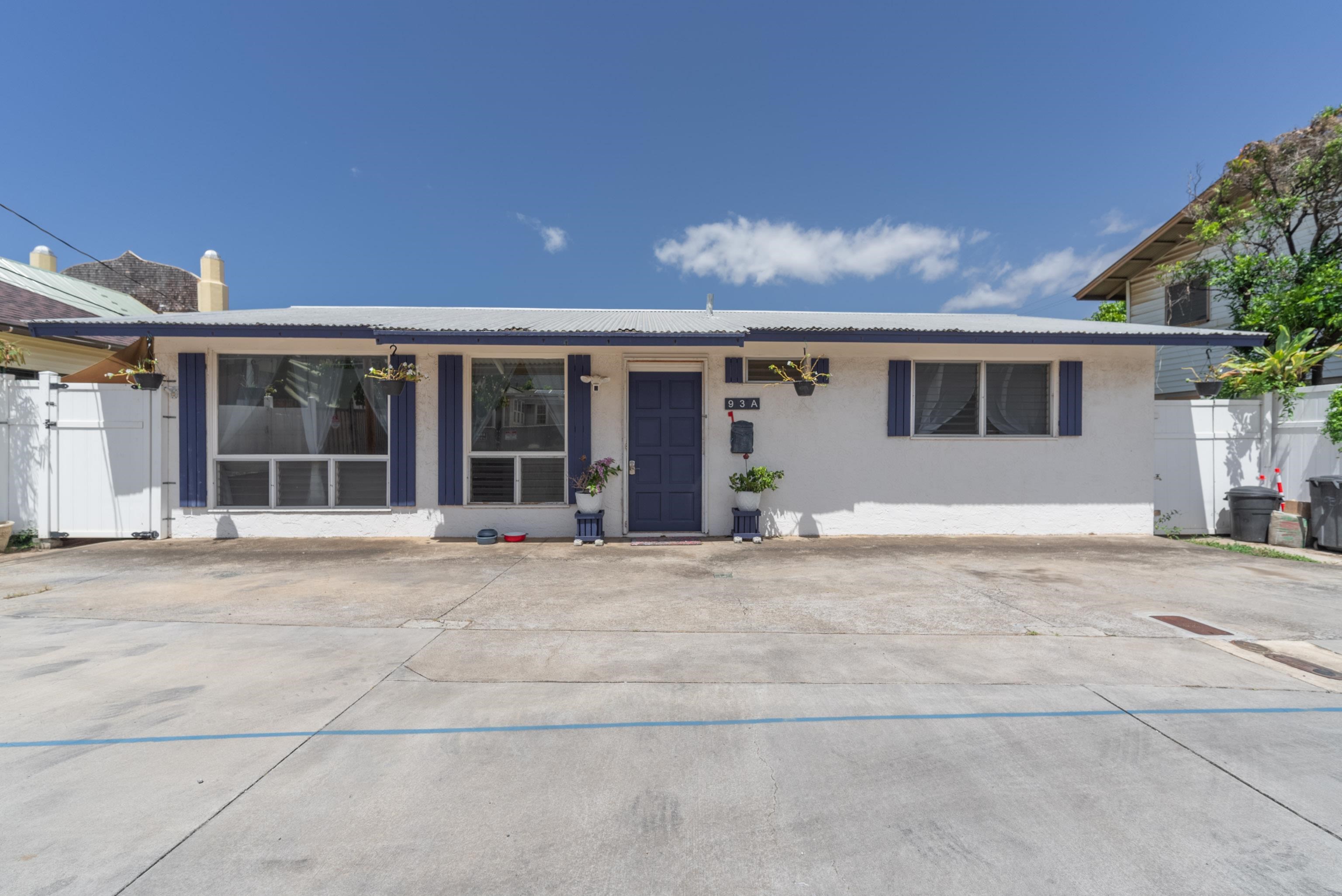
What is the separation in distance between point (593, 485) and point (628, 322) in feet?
8.83

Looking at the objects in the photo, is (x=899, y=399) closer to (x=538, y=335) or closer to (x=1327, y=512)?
(x=538, y=335)

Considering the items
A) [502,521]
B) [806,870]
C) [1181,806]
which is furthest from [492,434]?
[1181,806]

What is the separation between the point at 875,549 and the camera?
7559 mm

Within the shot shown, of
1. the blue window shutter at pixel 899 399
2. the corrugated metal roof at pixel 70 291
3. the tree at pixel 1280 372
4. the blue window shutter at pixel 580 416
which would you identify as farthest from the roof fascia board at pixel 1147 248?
the corrugated metal roof at pixel 70 291

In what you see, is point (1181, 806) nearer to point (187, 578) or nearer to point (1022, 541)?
point (1022, 541)

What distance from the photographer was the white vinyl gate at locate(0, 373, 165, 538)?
7625mm

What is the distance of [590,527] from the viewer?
7.86 m

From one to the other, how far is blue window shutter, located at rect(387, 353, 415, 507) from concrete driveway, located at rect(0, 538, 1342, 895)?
2760mm

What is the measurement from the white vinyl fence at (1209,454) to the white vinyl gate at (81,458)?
14595mm

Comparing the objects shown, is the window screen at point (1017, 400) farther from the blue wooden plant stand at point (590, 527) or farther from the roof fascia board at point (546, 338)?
the blue wooden plant stand at point (590, 527)

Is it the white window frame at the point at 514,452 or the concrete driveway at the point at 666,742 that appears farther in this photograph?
the white window frame at the point at 514,452

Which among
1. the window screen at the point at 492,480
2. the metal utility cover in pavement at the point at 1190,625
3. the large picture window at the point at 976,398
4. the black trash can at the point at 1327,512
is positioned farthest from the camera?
the large picture window at the point at 976,398

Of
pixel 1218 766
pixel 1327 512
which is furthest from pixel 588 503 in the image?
pixel 1327 512

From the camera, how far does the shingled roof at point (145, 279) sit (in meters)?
Answer: 23.3
